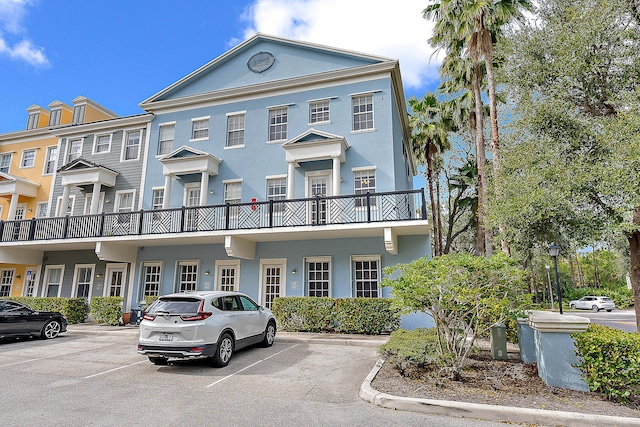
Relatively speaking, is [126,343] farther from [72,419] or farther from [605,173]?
[605,173]

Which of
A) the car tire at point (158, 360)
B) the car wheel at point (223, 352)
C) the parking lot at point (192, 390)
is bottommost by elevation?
the parking lot at point (192, 390)

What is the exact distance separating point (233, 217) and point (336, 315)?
19.9ft

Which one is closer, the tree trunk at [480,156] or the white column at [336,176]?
the white column at [336,176]

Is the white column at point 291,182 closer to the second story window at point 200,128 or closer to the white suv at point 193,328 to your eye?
the second story window at point 200,128

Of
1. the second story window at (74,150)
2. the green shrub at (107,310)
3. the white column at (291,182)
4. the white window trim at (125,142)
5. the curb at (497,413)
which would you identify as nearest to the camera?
the curb at (497,413)

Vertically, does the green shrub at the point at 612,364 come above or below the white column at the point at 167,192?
below

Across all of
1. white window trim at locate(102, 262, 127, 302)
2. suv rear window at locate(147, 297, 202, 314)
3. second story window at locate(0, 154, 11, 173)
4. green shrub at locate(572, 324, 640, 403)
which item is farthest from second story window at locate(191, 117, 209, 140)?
green shrub at locate(572, 324, 640, 403)

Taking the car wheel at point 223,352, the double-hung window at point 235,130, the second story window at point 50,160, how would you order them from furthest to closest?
the second story window at point 50,160, the double-hung window at point 235,130, the car wheel at point 223,352

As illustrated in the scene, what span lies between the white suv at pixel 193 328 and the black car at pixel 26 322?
21.1 feet

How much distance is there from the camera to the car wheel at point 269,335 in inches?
401

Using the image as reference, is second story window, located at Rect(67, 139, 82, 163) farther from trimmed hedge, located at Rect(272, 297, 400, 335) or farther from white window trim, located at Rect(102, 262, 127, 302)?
trimmed hedge, located at Rect(272, 297, 400, 335)

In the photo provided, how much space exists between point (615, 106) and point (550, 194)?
122 inches

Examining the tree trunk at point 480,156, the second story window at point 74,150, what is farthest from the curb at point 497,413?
the second story window at point 74,150

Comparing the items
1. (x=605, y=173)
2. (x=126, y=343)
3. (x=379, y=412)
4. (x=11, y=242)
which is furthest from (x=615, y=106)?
(x=11, y=242)
